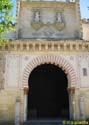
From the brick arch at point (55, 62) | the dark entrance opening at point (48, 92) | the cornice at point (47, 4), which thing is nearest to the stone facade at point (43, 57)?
the brick arch at point (55, 62)

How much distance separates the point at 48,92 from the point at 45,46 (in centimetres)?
427

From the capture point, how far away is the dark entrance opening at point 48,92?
16.0m

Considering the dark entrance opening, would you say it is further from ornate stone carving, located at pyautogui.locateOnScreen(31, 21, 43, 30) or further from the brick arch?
ornate stone carving, located at pyautogui.locateOnScreen(31, 21, 43, 30)

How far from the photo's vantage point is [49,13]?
14609 mm

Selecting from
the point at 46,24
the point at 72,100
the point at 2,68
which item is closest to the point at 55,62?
the point at 72,100

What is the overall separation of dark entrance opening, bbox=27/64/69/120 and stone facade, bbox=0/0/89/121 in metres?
2.84

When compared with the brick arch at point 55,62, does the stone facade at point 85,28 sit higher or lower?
higher

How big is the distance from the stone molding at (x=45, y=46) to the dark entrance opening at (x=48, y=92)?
119 inches

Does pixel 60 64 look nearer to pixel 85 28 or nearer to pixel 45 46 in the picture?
pixel 45 46

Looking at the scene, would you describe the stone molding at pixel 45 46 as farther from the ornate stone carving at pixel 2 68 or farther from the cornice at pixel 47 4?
the cornice at pixel 47 4

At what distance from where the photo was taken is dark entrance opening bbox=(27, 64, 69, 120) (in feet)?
52.5

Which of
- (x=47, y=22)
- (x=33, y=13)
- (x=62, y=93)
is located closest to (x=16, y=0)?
(x=33, y=13)

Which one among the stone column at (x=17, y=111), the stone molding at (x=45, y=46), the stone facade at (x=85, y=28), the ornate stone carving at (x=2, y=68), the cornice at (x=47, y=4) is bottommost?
the stone column at (x=17, y=111)

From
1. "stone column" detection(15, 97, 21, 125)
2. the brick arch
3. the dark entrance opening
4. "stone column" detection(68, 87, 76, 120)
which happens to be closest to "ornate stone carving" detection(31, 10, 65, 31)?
the brick arch
